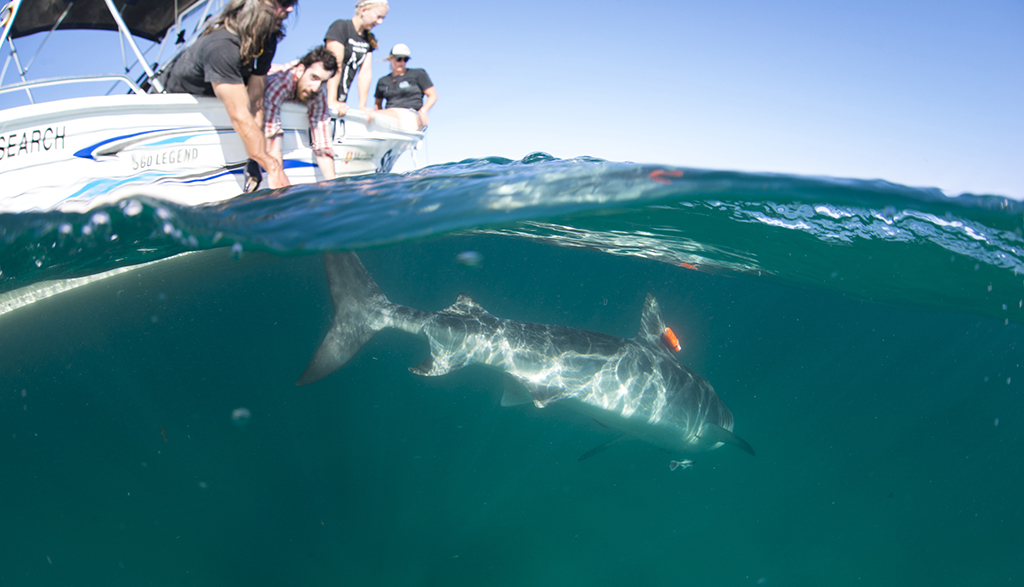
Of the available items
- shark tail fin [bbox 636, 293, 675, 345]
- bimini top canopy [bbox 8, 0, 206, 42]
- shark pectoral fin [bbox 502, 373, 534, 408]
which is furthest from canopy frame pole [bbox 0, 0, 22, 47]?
shark tail fin [bbox 636, 293, 675, 345]

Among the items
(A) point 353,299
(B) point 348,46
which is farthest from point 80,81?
(A) point 353,299

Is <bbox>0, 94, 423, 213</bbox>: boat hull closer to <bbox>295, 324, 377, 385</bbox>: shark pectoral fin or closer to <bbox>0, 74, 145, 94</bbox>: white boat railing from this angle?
<bbox>0, 74, 145, 94</bbox>: white boat railing

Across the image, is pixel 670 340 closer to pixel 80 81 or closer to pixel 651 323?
pixel 651 323

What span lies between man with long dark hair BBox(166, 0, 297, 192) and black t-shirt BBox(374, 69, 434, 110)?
136 inches

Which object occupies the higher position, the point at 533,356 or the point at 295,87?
the point at 295,87

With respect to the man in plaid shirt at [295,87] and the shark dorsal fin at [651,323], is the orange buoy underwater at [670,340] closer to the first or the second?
the shark dorsal fin at [651,323]

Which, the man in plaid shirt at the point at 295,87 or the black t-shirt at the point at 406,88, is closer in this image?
the man in plaid shirt at the point at 295,87

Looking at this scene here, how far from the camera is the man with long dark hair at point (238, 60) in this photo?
15.3 ft

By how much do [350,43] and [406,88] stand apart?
1.83 meters

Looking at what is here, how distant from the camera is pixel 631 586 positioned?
7.56 meters

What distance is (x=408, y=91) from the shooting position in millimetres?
8570

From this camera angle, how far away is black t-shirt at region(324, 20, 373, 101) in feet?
22.1

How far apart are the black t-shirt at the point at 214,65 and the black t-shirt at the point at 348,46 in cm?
180

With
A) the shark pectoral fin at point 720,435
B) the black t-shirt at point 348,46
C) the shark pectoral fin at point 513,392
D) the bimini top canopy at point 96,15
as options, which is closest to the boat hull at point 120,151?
the black t-shirt at point 348,46
